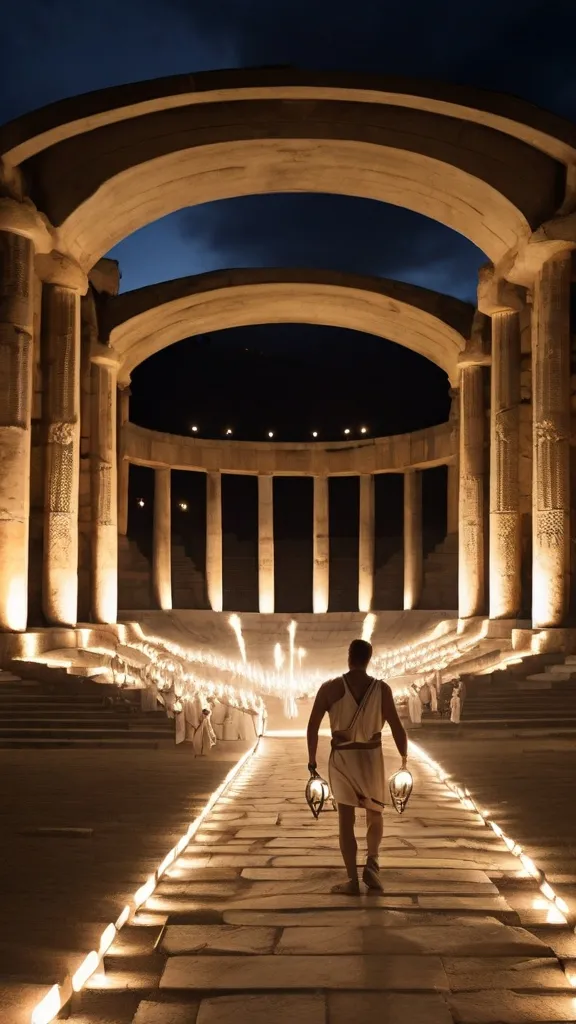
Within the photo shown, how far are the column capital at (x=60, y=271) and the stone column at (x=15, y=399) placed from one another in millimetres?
1733

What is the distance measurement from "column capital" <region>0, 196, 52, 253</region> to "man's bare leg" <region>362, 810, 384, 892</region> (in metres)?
19.2

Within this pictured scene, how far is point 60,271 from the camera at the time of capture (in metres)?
26.0

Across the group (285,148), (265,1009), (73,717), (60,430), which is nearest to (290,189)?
(285,148)

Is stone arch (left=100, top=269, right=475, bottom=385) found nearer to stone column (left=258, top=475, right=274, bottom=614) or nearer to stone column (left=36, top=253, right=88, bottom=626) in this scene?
stone column (left=36, top=253, right=88, bottom=626)

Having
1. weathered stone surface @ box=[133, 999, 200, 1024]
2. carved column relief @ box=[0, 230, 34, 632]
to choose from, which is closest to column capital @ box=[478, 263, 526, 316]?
carved column relief @ box=[0, 230, 34, 632]

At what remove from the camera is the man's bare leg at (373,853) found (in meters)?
6.64

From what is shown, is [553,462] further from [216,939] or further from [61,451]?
[216,939]

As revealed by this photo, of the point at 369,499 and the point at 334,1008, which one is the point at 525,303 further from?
the point at 334,1008

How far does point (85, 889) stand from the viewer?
673cm

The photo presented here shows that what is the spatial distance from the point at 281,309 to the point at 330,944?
31.5 m

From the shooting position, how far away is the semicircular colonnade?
907 inches

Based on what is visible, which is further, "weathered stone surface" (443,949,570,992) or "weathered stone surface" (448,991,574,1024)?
"weathered stone surface" (443,949,570,992)

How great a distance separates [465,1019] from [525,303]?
24.8 metres

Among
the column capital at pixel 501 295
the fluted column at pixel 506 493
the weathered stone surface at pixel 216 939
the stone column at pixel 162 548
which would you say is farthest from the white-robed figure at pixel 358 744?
the stone column at pixel 162 548
